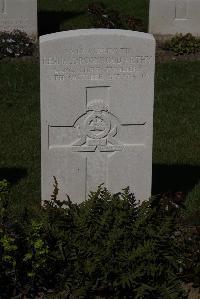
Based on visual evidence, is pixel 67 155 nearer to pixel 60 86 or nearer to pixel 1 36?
pixel 60 86

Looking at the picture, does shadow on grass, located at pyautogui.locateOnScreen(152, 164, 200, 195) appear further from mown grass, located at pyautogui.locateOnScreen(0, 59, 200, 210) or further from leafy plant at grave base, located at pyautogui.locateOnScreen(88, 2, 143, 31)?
leafy plant at grave base, located at pyautogui.locateOnScreen(88, 2, 143, 31)

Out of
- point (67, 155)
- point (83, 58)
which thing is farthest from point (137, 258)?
point (83, 58)

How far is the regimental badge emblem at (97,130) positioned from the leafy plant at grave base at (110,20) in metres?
7.18

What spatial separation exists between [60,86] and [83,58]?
279mm

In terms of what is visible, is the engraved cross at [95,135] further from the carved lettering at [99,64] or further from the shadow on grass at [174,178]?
the shadow on grass at [174,178]

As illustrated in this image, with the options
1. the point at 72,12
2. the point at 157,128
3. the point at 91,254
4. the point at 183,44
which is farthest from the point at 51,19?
the point at 91,254

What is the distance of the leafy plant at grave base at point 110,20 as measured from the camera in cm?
1362

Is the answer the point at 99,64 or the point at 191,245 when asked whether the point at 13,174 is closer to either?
the point at 99,64

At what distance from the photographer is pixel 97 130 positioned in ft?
21.5

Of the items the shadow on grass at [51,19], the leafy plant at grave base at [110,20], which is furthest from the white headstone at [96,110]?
the shadow on grass at [51,19]

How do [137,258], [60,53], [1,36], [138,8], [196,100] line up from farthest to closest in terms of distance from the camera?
[138,8] < [1,36] < [196,100] < [60,53] < [137,258]

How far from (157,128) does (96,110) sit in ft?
10.7

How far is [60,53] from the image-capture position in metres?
6.29

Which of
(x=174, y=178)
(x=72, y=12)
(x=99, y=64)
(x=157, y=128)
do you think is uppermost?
(x=72, y=12)
